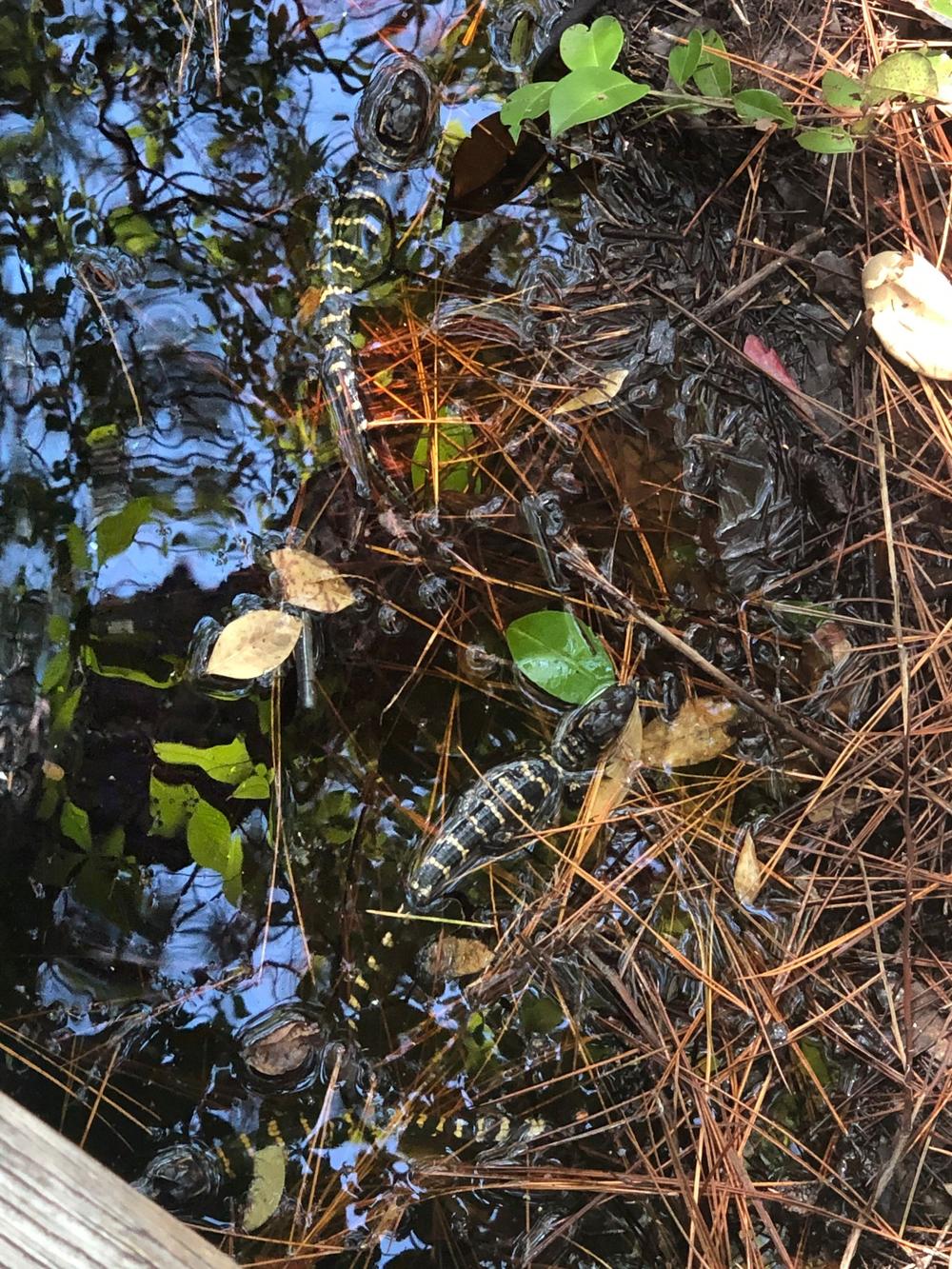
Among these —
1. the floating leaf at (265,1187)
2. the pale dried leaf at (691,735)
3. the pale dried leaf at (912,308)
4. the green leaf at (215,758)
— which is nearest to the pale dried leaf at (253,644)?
the green leaf at (215,758)

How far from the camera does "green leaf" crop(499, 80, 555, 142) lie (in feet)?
6.18

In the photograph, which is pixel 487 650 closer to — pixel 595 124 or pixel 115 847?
pixel 115 847

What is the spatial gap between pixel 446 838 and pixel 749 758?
0.84 meters

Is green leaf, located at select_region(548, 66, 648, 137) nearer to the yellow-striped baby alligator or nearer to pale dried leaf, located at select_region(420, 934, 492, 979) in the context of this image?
the yellow-striped baby alligator

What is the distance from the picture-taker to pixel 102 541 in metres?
2.21

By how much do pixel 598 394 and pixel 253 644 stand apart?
1.14 metres

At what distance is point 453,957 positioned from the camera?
218 cm

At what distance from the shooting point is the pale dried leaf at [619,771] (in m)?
2.20

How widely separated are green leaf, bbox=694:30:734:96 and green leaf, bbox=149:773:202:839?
2.18 m

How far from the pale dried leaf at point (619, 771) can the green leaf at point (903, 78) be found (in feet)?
5.08

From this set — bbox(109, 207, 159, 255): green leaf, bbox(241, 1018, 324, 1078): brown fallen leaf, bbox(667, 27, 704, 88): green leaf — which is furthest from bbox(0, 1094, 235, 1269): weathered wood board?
bbox(667, 27, 704, 88): green leaf

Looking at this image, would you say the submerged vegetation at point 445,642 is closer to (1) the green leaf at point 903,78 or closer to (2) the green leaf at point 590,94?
(1) the green leaf at point 903,78

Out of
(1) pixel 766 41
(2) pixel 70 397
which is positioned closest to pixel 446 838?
(2) pixel 70 397

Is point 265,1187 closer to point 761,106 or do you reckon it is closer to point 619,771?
point 619,771
